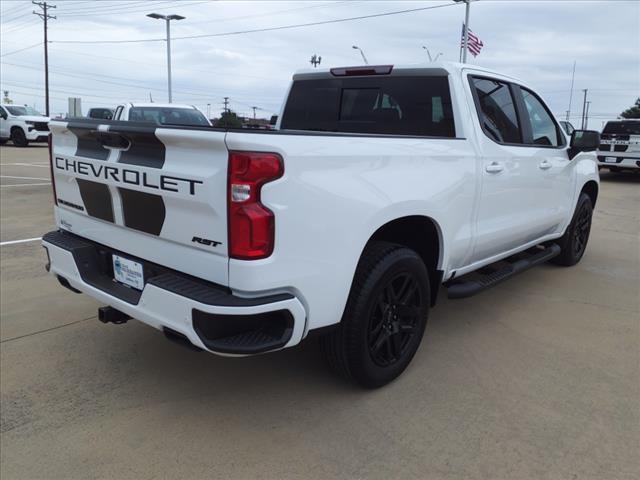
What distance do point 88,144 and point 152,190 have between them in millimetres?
708

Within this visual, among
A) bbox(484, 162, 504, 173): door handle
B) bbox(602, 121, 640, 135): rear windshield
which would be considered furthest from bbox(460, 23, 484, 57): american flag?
bbox(484, 162, 504, 173): door handle

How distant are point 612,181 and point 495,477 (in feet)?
51.7

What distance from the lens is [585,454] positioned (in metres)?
2.52

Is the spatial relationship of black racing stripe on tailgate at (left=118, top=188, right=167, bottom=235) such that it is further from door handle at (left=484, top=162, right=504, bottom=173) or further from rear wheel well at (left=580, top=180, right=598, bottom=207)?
rear wheel well at (left=580, top=180, right=598, bottom=207)

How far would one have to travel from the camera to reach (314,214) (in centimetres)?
233

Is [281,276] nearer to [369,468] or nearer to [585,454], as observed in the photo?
[369,468]

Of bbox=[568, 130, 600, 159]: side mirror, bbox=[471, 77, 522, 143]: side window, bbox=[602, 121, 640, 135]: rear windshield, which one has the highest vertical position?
bbox=[602, 121, 640, 135]: rear windshield

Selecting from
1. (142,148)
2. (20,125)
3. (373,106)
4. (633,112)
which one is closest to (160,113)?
(373,106)

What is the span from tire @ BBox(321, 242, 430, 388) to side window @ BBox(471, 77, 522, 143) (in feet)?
4.25

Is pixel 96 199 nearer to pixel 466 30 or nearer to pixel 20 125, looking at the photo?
pixel 20 125

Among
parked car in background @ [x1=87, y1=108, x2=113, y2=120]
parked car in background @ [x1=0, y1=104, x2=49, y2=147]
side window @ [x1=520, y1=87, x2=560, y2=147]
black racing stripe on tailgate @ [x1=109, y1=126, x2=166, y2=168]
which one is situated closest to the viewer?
black racing stripe on tailgate @ [x1=109, y1=126, x2=166, y2=168]

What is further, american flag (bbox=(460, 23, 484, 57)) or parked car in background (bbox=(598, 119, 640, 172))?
american flag (bbox=(460, 23, 484, 57))

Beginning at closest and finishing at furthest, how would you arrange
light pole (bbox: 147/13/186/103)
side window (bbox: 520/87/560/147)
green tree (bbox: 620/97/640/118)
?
side window (bbox: 520/87/560/147), light pole (bbox: 147/13/186/103), green tree (bbox: 620/97/640/118)

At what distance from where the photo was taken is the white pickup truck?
2.21 m
